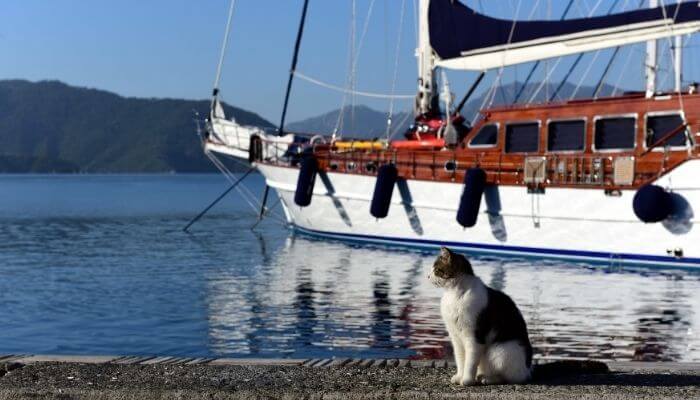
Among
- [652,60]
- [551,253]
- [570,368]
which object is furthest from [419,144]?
[570,368]

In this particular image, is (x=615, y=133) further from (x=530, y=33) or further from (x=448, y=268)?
(x=448, y=268)

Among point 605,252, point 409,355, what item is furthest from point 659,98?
point 409,355

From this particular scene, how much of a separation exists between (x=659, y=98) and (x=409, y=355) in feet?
45.0

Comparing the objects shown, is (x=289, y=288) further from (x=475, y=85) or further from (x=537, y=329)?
(x=475, y=85)

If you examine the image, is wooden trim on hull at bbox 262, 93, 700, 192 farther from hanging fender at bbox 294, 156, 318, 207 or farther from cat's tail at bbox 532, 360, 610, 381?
cat's tail at bbox 532, 360, 610, 381

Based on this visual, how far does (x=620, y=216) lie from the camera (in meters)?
25.8

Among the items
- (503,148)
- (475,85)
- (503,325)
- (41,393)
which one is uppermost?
(475,85)

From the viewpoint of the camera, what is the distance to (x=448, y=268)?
272 inches

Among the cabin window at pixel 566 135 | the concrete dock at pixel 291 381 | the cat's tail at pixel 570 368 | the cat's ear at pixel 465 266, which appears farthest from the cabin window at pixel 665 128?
the cat's ear at pixel 465 266

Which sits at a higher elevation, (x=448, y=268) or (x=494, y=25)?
(x=494, y=25)

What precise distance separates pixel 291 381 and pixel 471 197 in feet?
67.6

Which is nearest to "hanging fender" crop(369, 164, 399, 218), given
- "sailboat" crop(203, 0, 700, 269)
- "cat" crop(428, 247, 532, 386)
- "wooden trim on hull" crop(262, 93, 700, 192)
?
"sailboat" crop(203, 0, 700, 269)

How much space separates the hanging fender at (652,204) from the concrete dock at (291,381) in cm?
1630

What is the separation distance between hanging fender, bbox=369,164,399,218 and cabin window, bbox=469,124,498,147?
2.73 m
